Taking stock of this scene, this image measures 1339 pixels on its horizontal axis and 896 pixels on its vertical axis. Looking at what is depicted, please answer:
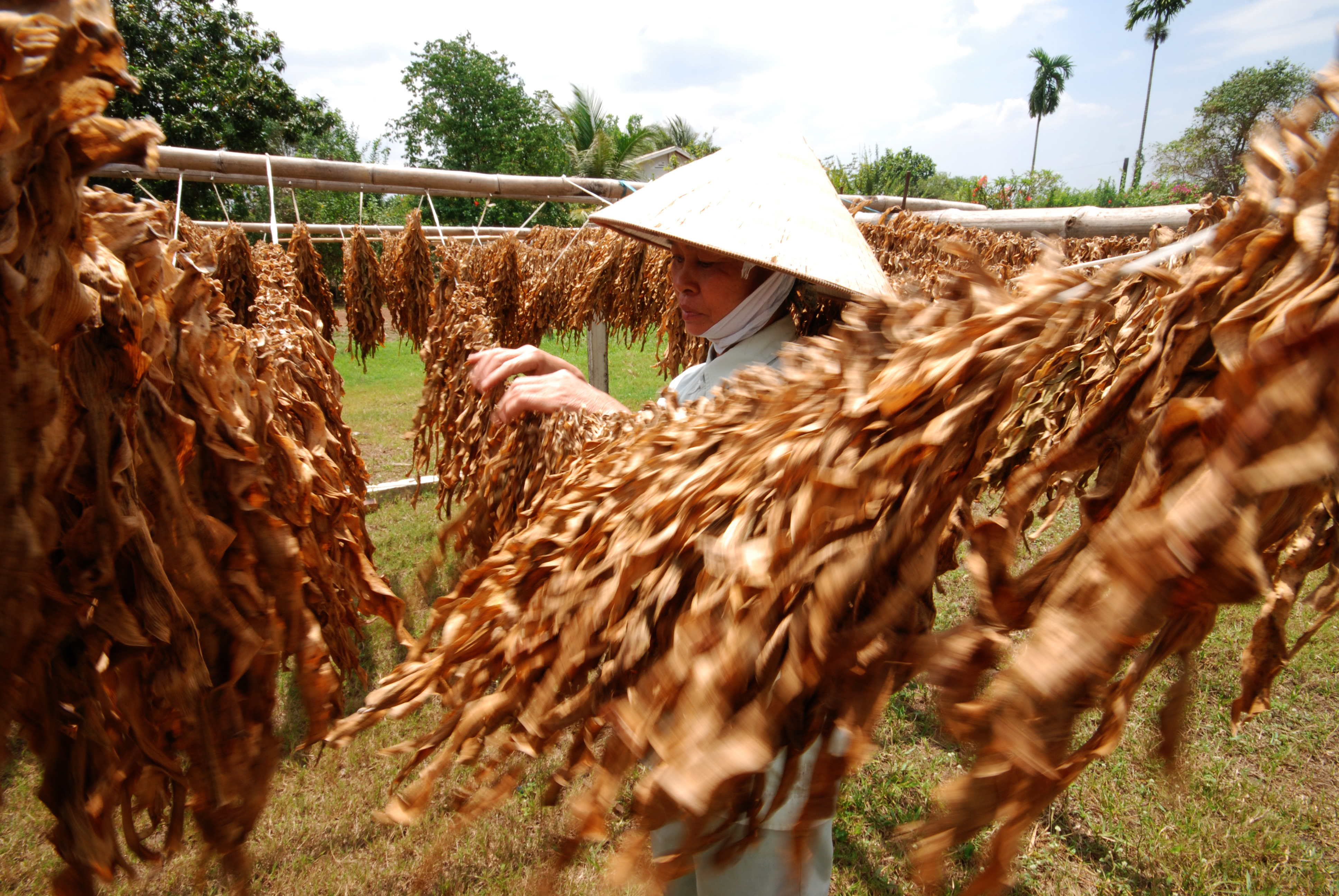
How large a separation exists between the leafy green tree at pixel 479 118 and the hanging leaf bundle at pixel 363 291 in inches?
1048

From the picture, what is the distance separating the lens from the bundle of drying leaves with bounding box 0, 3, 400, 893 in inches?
20.0

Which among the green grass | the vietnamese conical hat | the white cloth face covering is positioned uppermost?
the vietnamese conical hat

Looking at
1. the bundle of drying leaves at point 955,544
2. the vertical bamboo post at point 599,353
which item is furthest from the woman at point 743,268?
the vertical bamboo post at point 599,353

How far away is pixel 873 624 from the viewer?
1.74 ft

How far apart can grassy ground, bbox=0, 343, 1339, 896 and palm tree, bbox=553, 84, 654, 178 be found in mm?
27729

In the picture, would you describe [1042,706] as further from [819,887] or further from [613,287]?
[613,287]

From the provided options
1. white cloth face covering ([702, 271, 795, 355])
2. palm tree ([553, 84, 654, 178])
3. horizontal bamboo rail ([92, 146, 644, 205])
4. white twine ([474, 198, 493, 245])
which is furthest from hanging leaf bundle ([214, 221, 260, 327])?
palm tree ([553, 84, 654, 178])

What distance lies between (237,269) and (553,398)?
346 centimetres

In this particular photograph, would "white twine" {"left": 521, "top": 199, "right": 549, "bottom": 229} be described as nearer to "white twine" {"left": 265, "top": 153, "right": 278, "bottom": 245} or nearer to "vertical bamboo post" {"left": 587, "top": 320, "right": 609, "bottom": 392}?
"vertical bamboo post" {"left": 587, "top": 320, "right": 609, "bottom": 392}

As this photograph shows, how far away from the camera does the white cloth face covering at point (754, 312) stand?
74.0 inches

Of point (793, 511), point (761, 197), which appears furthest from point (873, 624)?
point (761, 197)

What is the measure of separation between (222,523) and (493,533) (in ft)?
5.37

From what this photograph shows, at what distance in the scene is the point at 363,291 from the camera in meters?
6.24

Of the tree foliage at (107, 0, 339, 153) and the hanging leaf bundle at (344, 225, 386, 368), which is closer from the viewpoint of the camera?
the hanging leaf bundle at (344, 225, 386, 368)
